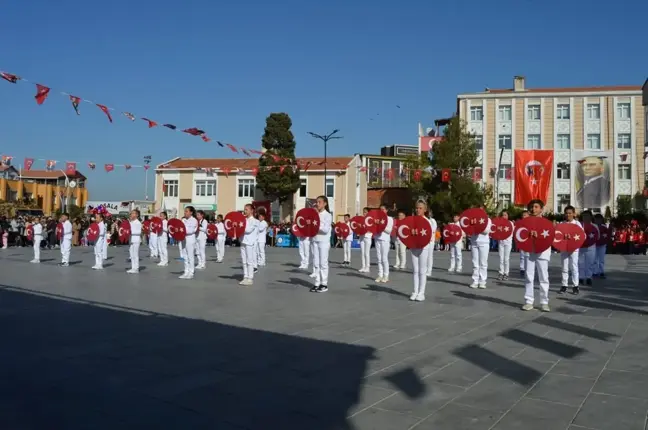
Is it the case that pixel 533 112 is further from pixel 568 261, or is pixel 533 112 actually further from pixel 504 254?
pixel 568 261

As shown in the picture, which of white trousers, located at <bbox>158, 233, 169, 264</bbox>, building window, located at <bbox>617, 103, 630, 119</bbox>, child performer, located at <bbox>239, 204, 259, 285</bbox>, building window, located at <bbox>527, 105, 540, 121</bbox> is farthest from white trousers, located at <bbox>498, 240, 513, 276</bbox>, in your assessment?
building window, located at <bbox>617, 103, 630, 119</bbox>

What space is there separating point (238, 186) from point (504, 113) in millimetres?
30069

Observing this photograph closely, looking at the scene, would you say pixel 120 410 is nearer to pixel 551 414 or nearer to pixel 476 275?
pixel 551 414

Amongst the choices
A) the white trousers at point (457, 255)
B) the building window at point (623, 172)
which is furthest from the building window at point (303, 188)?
the white trousers at point (457, 255)

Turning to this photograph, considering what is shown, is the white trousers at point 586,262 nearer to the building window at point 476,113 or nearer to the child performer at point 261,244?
the child performer at point 261,244

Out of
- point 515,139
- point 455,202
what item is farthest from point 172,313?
point 515,139

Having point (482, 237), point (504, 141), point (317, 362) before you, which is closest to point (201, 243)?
point (482, 237)

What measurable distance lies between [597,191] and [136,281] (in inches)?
1924

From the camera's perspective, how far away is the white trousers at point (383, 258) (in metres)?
15.9

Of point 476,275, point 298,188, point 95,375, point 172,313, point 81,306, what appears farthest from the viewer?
point 298,188

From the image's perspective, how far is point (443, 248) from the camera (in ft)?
129

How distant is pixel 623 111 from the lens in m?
61.7

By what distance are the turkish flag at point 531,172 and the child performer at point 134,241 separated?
3840 centimetres

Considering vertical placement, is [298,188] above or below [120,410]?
above
